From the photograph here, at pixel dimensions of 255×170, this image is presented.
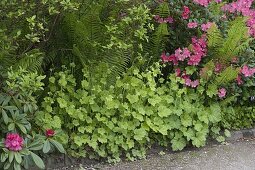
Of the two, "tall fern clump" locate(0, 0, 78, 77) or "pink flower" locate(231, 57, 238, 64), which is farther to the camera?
"pink flower" locate(231, 57, 238, 64)

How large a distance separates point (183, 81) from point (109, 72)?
2.94ft

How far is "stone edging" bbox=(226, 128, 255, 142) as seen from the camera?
19.6ft

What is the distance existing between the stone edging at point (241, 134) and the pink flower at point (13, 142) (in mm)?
2740

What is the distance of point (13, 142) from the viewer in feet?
13.7

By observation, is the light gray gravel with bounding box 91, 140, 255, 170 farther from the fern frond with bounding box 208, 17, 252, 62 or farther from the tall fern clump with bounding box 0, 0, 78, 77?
the tall fern clump with bounding box 0, 0, 78, 77

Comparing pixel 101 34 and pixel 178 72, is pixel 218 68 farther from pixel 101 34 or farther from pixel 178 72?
pixel 101 34

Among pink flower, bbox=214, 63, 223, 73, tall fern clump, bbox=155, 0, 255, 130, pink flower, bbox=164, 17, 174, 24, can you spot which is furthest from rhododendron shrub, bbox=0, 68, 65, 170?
pink flower, bbox=214, 63, 223, 73

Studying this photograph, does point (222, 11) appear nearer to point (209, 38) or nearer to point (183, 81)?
point (209, 38)

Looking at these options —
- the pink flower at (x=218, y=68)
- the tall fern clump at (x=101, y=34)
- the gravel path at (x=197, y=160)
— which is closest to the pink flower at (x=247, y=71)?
the pink flower at (x=218, y=68)

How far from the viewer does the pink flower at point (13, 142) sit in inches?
165

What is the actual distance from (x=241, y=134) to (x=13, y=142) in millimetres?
3055

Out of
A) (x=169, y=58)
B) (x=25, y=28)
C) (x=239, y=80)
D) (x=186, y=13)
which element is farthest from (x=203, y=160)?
(x=25, y=28)

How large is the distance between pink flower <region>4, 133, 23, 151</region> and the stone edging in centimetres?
274

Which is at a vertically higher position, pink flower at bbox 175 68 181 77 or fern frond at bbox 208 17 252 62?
fern frond at bbox 208 17 252 62
